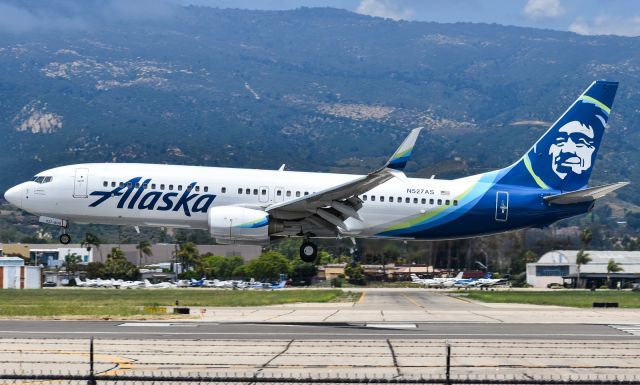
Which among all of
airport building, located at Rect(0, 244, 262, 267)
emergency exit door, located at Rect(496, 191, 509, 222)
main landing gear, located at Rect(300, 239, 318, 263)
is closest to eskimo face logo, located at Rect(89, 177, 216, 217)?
main landing gear, located at Rect(300, 239, 318, 263)

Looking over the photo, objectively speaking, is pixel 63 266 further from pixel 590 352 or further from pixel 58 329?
pixel 590 352

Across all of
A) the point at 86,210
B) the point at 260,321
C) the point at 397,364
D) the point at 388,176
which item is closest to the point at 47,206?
the point at 86,210

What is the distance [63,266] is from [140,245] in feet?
37.3

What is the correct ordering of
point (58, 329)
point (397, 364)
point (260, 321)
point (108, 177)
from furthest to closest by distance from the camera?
point (108, 177) → point (260, 321) → point (58, 329) → point (397, 364)

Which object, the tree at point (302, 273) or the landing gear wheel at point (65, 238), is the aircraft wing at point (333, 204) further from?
the tree at point (302, 273)

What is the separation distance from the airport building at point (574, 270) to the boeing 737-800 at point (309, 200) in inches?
2354

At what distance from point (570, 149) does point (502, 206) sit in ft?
14.1

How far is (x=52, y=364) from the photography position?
2297 cm

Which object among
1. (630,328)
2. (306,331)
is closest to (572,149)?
(630,328)

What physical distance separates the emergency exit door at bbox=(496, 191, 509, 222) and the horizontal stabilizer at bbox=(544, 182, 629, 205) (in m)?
1.66

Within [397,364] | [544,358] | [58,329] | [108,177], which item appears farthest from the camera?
[108,177]

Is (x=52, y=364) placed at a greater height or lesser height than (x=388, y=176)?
lesser

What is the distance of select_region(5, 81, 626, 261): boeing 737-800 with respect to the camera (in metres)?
41.0

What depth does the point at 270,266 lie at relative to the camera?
115812 millimetres
